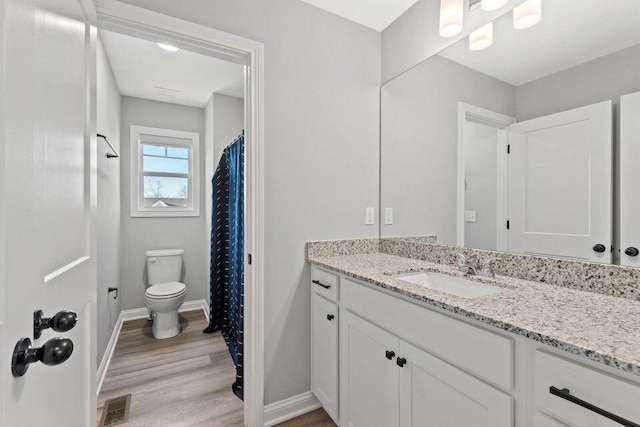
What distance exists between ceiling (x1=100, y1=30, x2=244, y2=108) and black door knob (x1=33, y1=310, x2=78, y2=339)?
221 cm

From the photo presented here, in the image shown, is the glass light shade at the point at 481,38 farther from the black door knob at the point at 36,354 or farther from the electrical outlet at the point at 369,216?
the black door knob at the point at 36,354

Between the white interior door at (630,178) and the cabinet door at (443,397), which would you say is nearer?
the cabinet door at (443,397)

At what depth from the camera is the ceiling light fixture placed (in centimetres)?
133

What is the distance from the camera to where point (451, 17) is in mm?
1535

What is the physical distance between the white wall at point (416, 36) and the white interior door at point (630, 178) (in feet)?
2.49

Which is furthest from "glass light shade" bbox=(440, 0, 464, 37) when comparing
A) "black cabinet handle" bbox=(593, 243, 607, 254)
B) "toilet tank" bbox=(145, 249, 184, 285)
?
"toilet tank" bbox=(145, 249, 184, 285)

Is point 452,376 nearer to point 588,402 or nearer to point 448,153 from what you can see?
point 588,402

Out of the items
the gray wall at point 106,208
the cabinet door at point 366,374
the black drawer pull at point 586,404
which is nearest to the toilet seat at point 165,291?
the gray wall at point 106,208

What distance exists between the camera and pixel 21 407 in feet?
1.89

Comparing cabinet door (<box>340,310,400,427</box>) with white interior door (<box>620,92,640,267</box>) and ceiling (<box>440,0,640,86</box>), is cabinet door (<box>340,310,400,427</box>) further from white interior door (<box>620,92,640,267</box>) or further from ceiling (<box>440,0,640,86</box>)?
ceiling (<box>440,0,640,86</box>)

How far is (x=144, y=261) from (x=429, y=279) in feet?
10.3

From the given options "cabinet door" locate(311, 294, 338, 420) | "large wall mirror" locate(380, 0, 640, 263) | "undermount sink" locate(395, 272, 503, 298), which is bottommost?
"cabinet door" locate(311, 294, 338, 420)

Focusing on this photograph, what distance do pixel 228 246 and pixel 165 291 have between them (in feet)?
2.47

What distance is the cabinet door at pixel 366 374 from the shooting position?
1169 millimetres
